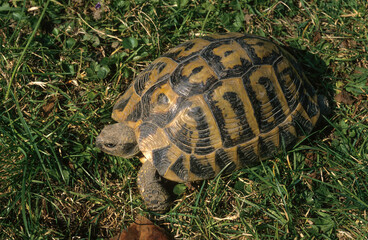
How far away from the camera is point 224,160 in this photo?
11.1ft

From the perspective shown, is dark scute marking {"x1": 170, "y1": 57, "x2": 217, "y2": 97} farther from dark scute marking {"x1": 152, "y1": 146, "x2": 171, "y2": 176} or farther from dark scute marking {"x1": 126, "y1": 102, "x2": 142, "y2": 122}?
dark scute marking {"x1": 152, "y1": 146, "x2": 171, "y2": 176}

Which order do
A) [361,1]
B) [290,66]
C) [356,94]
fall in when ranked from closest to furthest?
[290,66]
[356,94]
[361,1]

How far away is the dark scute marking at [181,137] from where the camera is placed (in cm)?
328

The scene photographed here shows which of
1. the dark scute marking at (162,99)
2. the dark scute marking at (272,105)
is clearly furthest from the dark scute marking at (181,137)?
the dark scute marking at (272,105)

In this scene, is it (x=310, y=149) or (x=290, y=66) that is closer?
(x=290, y=66)

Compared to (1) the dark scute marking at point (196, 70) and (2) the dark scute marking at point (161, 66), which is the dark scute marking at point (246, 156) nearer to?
(1) the dark scute marking at point (196, 70)

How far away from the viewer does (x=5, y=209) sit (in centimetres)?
349

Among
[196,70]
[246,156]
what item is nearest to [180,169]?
[246,156]

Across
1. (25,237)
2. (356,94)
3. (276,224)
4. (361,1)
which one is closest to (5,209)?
(25,237)

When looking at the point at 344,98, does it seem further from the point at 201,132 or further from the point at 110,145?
the point at 110,145

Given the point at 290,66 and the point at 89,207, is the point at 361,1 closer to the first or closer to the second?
the point at 290,66

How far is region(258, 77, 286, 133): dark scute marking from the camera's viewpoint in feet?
11.0

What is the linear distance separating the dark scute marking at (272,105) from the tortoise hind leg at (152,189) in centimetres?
115

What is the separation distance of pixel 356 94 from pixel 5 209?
13.3 feet
